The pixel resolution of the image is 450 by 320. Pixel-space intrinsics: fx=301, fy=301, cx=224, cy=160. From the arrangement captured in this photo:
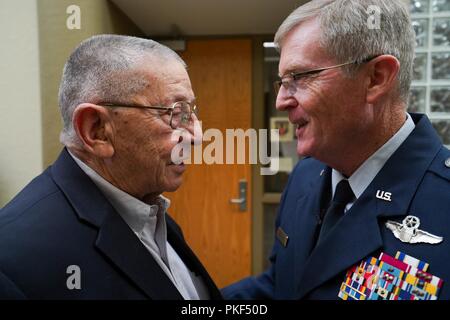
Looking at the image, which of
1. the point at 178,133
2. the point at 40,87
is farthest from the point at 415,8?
the point at 40,87

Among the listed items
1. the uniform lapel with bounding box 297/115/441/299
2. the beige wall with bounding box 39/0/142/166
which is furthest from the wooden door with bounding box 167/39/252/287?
the uniform lapel with bounding box 297/115/441/299

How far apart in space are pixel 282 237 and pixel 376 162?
35 cm

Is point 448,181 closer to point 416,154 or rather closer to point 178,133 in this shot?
point 416,154

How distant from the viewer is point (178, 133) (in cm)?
67

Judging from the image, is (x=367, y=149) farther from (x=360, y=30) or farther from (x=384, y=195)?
(x=360, y=30)

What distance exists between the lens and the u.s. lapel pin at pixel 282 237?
878 millimetres

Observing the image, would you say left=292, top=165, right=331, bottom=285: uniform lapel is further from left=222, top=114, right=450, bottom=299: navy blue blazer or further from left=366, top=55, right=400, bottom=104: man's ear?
left=366, top=55, right=400, bottom=104: man's ear

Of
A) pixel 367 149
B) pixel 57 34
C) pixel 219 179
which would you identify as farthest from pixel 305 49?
pixel 219 179

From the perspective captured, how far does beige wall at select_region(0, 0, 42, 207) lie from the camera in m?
1.03

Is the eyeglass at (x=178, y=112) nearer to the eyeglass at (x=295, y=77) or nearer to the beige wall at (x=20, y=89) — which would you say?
the eyeglass at (x=295, y=77)

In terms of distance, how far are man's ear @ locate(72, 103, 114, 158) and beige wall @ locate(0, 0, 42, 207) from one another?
0.61 meters

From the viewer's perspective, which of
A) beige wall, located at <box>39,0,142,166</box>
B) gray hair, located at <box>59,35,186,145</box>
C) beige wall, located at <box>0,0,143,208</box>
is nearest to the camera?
gray hair, located at <box>59,35,186,145</box>

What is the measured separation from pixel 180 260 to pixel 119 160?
0.32m

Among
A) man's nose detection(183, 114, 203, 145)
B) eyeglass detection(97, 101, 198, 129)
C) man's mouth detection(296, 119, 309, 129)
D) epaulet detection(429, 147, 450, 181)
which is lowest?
epaulet detection(429, 147, 450, 181)
